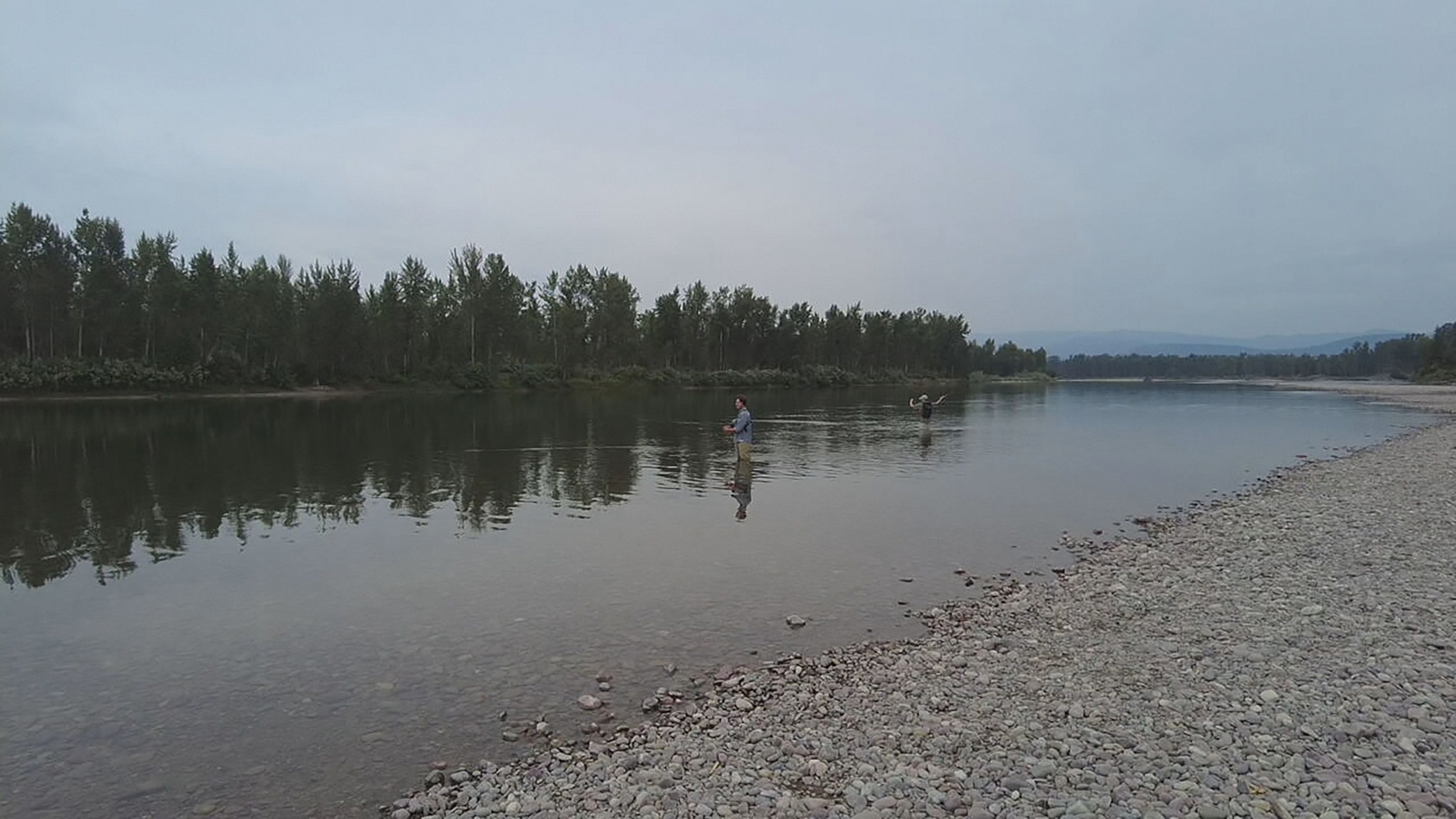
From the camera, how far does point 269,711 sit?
953 cm

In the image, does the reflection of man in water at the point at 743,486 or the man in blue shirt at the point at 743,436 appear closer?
the reflection of man in water at the point at 743,486

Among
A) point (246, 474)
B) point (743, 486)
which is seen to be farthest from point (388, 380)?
point (743, 486)

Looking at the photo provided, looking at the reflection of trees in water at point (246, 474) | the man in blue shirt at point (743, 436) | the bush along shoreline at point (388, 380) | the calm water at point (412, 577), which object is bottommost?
the calm water at point (412, 577)

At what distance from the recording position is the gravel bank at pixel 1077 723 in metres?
6.69

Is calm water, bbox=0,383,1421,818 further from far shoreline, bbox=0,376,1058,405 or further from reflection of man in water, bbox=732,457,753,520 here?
far shoreline, bbox=0,376,1058,405

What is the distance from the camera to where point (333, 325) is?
95.6 meters

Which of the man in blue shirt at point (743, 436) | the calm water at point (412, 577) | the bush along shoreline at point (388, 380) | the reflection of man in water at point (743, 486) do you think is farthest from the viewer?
the bush along shoreline at point (388, 380)

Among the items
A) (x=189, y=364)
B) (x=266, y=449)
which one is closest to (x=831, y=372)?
(x=189, y=364)

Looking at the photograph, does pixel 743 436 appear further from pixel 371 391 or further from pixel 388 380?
pixel 388 380

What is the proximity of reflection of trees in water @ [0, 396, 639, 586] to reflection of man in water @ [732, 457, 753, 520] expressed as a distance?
389 cm

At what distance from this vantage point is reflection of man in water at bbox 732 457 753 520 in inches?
902

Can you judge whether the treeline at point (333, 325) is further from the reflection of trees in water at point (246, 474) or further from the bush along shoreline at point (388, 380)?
the reflection of trees in water at point (246, 474)

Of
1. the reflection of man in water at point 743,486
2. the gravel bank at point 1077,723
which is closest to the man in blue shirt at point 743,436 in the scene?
the reflection of man in water at point 743,486

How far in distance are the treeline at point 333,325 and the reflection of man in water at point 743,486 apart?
76209 mm
